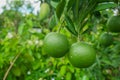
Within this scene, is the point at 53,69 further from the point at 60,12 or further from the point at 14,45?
the point at 60,12

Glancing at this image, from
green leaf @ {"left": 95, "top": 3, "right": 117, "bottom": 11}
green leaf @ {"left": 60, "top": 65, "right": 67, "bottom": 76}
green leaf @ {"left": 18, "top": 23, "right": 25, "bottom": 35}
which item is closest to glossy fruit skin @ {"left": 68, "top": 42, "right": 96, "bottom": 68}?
green leaf @ {"left": 95, "top": 3, "right": 117, "bottom": 11}

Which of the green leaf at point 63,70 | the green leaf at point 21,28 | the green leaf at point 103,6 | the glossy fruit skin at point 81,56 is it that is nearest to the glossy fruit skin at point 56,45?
the glossy fruit skin at point 81,56

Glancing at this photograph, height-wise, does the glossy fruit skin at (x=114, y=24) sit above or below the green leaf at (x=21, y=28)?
above

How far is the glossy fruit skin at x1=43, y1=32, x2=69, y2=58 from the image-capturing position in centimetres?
115

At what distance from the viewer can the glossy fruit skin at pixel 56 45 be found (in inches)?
45.3

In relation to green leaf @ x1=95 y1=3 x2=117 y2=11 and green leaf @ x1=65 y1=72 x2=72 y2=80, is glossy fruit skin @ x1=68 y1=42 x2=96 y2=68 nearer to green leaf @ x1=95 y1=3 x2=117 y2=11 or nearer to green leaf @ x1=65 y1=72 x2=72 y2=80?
green leaf @ x1=95 y1=3 x2=117 y2=11

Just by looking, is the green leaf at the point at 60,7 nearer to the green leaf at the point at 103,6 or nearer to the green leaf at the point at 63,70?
the green leaf at the point at 103,6

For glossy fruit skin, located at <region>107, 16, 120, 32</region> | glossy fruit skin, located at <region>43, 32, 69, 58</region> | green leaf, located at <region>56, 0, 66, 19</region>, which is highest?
green leaf, located at <region>56, 0, 66, 19</region>

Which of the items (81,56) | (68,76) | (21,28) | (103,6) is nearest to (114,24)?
(103,6)

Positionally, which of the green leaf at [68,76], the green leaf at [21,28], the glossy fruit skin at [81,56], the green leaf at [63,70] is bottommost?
the green leaf at [68,76]

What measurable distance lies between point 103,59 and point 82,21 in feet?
4.51

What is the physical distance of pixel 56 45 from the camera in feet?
3.80

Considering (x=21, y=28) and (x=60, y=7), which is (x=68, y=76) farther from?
(x=60, y=7)

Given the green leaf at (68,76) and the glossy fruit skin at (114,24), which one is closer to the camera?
the glossy fruit skin at (114,24)
